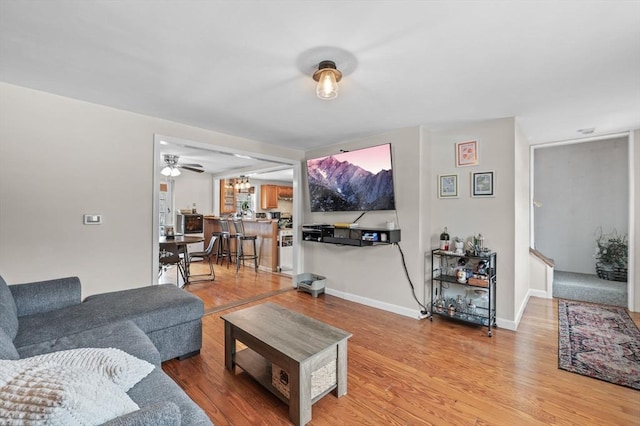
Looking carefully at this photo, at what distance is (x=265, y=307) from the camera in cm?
243

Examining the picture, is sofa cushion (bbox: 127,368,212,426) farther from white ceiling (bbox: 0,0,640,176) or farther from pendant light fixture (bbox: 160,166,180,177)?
pendant light fixture (bbox: 160,166,180,177)

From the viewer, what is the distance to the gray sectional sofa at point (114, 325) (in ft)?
4.20

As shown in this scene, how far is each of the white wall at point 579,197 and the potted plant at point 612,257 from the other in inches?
5.8

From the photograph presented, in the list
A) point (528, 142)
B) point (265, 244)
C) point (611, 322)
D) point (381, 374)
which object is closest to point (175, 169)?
point (265, 244)

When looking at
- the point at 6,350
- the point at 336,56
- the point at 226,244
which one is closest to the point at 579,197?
the point at 336,56

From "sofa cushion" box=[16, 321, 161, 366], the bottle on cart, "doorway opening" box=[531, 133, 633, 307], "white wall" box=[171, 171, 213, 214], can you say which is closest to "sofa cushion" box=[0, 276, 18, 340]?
"sofa cushion" box=[16, 321, 161, 366]

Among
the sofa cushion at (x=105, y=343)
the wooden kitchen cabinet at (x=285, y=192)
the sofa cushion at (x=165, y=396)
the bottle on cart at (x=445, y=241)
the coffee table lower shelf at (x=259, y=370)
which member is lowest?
the coffee table lower shelf at (x=259, y=370)

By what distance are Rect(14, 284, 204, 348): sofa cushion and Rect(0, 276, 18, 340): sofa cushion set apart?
0.22ft

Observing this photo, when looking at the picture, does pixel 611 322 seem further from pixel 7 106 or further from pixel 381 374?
pixel 7 106

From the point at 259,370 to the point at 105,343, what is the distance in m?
1.00

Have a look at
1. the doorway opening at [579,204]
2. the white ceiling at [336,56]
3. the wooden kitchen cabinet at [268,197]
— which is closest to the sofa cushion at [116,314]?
the white ceiling at [336,56]

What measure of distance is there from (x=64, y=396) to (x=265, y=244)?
5159 mm

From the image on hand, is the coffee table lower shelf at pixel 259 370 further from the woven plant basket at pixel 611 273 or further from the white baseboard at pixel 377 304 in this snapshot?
Answer: the woven plant basket at pixel 611 273

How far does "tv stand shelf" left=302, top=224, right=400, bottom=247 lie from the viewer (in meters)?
3.52
